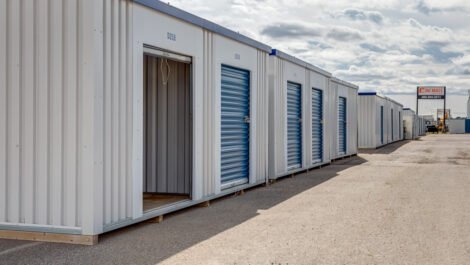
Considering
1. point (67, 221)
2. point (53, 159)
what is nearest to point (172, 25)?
point (53, 159)

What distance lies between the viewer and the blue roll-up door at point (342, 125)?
20484 millimetres

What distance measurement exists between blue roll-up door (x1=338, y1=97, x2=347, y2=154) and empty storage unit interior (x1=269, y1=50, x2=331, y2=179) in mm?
2540

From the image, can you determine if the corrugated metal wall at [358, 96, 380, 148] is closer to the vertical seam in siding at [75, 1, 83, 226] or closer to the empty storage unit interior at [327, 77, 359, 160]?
the empty storage unit interior at [327, 77, 359, 160]

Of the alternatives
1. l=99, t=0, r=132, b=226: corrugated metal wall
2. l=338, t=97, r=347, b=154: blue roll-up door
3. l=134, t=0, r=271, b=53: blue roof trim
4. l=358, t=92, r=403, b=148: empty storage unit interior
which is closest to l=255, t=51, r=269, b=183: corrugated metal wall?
l=134, t=0, r=271, b=53: blue roof trim

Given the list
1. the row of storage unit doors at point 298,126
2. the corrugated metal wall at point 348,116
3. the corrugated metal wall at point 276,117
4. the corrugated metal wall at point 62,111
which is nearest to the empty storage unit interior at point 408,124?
the corrugated metal wall at point 348,116

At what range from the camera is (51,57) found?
6.63 meters

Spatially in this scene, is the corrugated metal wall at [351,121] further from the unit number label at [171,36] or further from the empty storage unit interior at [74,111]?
the empty storage unit interior at [74,111]

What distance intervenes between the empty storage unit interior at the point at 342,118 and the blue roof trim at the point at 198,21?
24.4 feet

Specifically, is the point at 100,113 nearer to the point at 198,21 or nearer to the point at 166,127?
the point at 198,21

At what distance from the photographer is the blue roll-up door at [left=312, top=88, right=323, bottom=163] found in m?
16.7

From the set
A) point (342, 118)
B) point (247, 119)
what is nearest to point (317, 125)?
point (342, 118)

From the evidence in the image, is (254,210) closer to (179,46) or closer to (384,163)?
(179,46)

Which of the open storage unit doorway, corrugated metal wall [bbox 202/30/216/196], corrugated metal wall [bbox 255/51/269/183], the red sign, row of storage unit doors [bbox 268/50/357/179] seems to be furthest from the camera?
the red sign

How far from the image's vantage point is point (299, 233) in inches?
275
